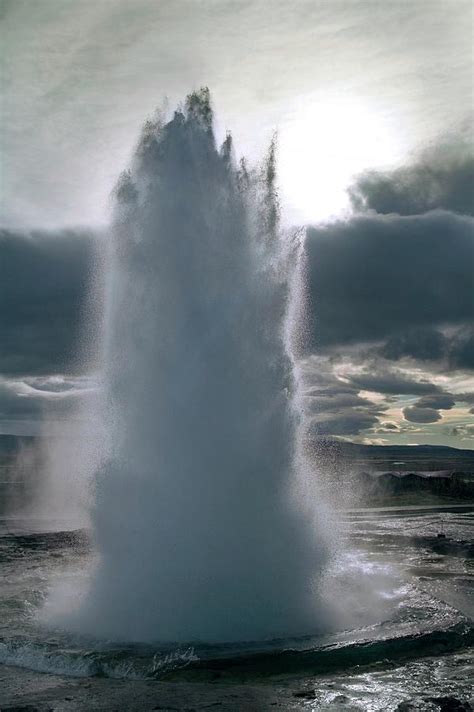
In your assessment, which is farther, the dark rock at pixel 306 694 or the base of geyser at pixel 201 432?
the base of geyser at pixel 201 432

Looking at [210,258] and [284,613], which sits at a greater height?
[210,258]

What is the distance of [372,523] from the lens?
35875mm

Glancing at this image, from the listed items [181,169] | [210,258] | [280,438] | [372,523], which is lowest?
[372,523]

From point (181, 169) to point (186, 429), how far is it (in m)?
6.86

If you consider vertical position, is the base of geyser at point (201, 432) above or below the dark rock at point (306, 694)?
above

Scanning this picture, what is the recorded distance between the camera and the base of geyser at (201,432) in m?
13.4

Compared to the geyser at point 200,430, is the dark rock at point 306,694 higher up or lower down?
lower down

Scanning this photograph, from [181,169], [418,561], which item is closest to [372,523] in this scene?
[418,561]

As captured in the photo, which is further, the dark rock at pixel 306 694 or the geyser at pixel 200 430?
the geyser at pixel 200 430

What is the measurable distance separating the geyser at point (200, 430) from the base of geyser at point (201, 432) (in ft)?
0.10

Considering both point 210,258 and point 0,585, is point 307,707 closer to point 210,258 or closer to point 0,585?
point 210,258

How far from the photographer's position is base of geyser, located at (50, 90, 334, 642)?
13.4m

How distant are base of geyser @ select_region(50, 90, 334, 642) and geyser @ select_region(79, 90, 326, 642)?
32mm

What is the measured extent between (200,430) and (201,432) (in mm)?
53
